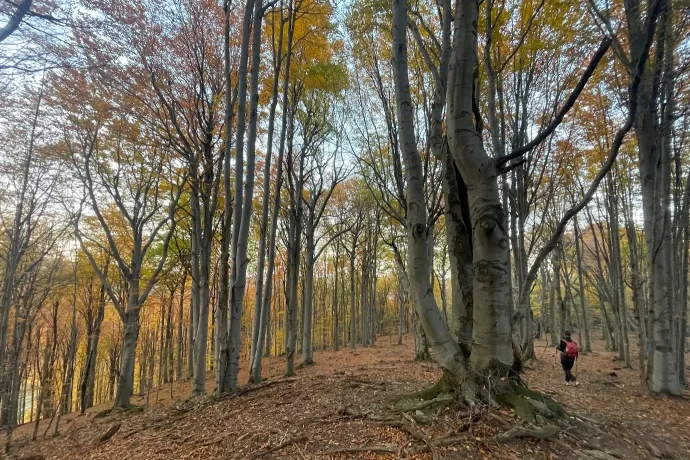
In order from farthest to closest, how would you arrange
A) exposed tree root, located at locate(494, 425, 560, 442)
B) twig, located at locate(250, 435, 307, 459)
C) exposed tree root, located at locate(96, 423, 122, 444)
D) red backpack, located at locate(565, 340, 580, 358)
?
red backpack, located at locate(565, 340, 580, 358)
exposed tree root, located at locate(96, 423, 122, 444)
twig, located at locate(250, 435, 307, 459)
exposed tree root, located at locate(494, 425, 560, 442)

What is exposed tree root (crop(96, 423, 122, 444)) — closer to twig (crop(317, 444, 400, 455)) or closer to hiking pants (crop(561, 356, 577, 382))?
twig (crop(317, 444, 400, 455))

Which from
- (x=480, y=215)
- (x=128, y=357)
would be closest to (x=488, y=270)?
(x=480, y=215)

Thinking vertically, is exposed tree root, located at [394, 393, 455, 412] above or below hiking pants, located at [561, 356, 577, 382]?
above

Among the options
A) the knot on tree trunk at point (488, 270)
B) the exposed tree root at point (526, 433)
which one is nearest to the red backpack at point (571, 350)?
the exposed tree root at point (526, 433)

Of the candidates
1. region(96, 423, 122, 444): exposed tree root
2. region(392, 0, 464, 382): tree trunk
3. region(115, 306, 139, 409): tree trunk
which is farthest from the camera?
region(115, 306, 139, 409): tree trunk

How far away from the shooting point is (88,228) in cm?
1238

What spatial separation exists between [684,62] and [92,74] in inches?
462

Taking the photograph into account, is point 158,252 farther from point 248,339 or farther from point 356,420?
point 248,339

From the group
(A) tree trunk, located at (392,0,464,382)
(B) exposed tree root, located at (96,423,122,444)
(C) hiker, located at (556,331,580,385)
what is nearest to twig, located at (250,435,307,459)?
(A) tree trunk, located at (392,0,464,382)

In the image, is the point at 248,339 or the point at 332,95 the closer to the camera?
the point at 332,95

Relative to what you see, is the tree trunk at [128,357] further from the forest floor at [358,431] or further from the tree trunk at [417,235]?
the tree trunk at [417,235]

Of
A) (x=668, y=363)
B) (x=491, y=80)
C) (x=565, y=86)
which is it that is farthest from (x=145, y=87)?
(x=668, y=363)

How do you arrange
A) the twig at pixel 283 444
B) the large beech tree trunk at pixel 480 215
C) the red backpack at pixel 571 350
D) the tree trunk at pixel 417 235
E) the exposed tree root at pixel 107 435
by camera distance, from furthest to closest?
the red backpack at pixel 571 350, the exposed tree root at pixel 107 435, the tree trunk at pixel 417 235, the large beech tree trunk at pixel 480 215, the twig at pixel 283 444

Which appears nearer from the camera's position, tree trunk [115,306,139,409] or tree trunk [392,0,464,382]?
tree trunk [392,0,464,382]
